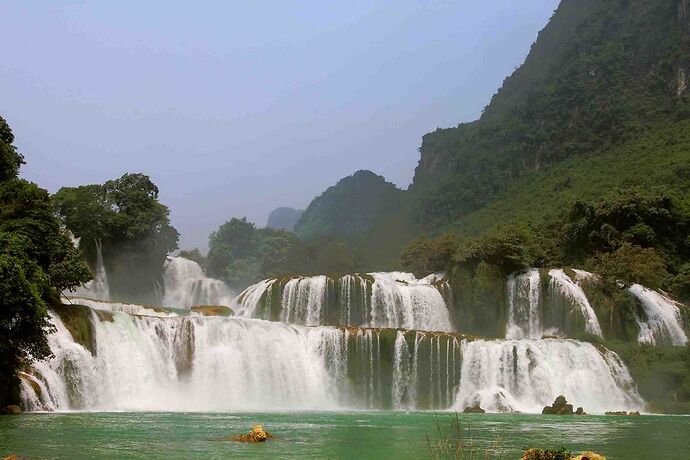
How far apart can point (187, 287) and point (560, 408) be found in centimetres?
3912

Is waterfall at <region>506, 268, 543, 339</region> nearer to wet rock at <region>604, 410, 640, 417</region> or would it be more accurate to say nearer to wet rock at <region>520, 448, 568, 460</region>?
wet rock at <region>604, 410, 640, 417</region>

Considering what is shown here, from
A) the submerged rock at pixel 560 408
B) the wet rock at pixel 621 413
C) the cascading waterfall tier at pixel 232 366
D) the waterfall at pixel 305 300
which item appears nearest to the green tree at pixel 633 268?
the wet rock at pixel 621 413

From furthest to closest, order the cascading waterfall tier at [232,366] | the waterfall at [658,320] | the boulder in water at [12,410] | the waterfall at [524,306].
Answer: the waterfall at [524,306] < the waterfall at [658,320] < the cascading waterfall tier at [232,366] < the boulder in water at [12,410]

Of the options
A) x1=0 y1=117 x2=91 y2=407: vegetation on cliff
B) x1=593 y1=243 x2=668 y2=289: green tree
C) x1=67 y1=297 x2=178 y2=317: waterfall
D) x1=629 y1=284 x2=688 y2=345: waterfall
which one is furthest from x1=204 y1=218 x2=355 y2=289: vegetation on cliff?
x1=0 y1=117 x2=91 y2=407: vegetation on cliff

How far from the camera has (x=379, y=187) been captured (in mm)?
136375

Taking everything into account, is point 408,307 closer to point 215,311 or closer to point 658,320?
point 215,311

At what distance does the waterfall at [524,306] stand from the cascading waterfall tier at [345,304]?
3.85 m

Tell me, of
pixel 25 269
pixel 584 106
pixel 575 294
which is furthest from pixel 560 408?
pixel 584 106

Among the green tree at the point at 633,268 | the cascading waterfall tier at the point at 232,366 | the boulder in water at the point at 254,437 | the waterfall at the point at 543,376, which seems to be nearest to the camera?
the boulder in water at the point at 254,437

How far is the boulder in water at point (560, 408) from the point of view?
1116 inches

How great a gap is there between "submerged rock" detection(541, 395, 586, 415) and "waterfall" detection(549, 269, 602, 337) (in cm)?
1138

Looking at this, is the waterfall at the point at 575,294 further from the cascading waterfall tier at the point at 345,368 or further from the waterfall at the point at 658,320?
the cascading waterfall tier at the point at 345,368

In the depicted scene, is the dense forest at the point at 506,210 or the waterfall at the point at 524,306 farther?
the waterfall at the point at 524,306

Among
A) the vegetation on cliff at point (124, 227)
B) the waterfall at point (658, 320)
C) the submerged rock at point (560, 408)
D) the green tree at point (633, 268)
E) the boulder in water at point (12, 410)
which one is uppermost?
the vegetation on cliff at point (124, 227)
